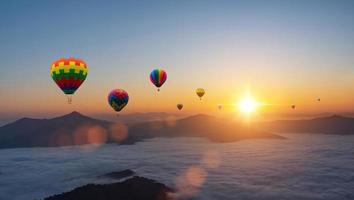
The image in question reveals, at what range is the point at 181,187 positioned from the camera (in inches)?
5906

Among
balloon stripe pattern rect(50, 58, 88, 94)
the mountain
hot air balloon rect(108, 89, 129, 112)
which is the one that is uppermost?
balloon stripe pattern rect(50, 58, 88, 94)

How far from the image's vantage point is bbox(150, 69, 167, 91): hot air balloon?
350 feet

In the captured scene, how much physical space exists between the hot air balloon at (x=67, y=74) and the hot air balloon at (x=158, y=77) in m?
30.4

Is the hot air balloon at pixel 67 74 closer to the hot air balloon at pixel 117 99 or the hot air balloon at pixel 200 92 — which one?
the hot air balloon at pixel 117 99

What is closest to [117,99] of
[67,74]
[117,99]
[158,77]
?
[117,99]

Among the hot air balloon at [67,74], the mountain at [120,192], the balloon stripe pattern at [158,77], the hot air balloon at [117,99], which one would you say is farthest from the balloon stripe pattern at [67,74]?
the mountain at [120,192]

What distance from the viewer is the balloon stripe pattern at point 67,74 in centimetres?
7962

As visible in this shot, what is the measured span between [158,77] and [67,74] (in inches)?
1352

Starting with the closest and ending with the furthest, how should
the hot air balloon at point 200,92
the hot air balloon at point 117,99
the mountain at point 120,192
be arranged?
the mountain at point 120,192 < the hot air balloon at point 117,99 < the hot air balloon at point 200,92

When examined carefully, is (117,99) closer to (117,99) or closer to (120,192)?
(117,99)

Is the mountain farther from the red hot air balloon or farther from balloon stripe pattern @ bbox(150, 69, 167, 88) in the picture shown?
balloon stripe pattern @ bbox(150, 69, 167, 88)

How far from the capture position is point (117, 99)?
4264 inches

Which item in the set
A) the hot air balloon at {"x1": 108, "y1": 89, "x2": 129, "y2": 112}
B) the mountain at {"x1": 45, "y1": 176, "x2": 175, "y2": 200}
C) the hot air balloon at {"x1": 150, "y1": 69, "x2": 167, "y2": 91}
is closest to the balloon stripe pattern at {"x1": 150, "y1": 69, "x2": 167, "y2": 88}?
the hot air balloon at {"x1": 150, "y1": 69, "x2": 167, "y2": 91}

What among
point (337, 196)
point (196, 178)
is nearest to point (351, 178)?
point (337, 196)
